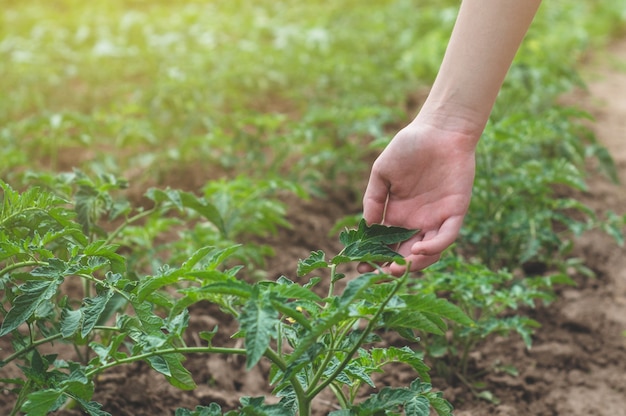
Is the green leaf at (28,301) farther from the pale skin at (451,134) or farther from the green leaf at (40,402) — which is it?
the pale skin at (451,134)

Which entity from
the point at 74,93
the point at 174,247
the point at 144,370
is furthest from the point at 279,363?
the point at 74,93

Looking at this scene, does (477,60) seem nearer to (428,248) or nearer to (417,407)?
(428,248)

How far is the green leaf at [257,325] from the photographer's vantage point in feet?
4.18

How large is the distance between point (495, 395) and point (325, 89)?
302 cm

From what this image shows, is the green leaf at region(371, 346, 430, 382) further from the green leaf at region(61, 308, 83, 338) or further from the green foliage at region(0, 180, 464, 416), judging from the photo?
the green leaf at region(61, 308, 83, 338)

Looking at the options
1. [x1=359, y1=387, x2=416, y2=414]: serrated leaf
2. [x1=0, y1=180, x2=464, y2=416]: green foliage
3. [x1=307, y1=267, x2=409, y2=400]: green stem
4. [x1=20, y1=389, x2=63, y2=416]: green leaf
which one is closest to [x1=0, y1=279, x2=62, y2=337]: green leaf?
[x1=0, y1=180, x2=464, y2=416]: green foliage

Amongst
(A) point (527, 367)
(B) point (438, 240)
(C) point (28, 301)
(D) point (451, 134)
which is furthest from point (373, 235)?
(A) point (527, 367)

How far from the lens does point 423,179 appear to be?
1984 millimetres

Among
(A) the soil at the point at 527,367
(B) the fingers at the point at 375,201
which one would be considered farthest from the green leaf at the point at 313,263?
(A) the soil at the point at 527,367

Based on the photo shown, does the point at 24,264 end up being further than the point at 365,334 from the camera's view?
Yes

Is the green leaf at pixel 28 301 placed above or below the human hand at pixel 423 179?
below

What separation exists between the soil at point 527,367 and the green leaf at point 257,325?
3.35 feet

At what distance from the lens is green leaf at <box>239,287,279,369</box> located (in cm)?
127

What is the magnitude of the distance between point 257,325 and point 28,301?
0.55m
